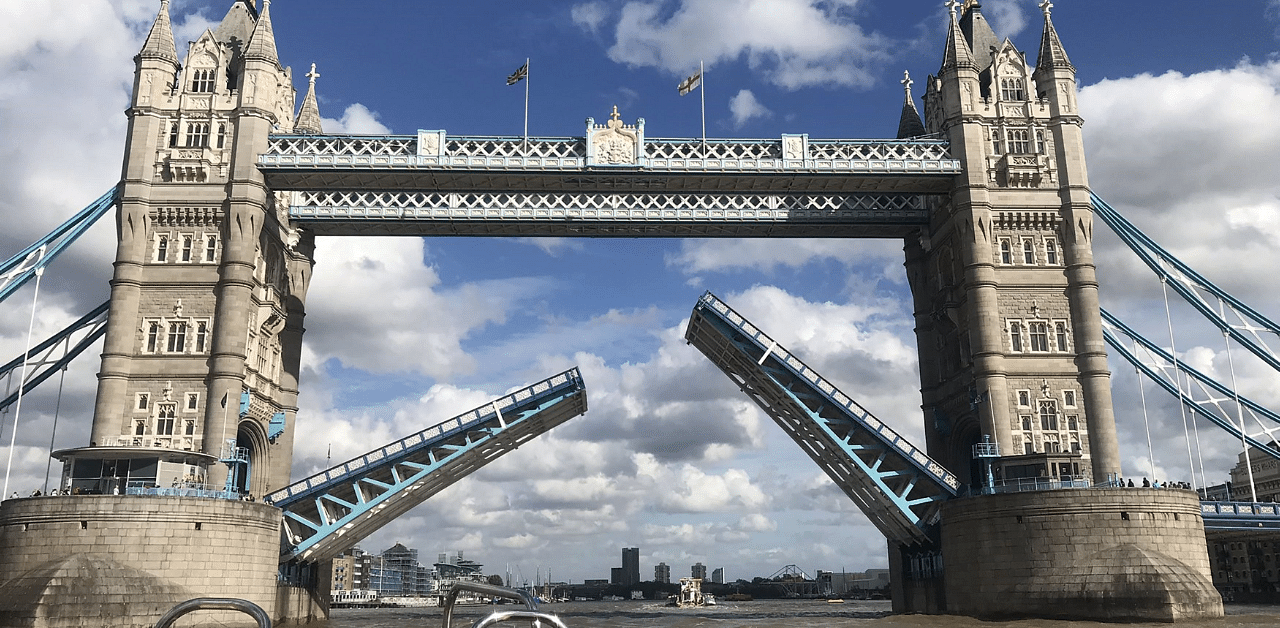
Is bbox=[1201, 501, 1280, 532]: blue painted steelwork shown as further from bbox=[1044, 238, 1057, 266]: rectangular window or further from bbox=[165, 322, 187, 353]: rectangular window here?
bbox=[165, 322, 187, 353]: rectangular window

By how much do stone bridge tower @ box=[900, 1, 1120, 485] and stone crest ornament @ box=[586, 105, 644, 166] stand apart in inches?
553

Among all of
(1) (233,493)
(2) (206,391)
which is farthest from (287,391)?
(1) (233,493)

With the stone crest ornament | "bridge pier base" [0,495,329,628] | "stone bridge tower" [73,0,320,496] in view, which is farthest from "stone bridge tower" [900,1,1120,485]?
"stone bridge tower" [73,0,320,496]

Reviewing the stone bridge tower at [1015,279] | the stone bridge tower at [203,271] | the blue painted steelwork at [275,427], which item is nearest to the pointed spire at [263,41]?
the stone bridge tower at [203,271]

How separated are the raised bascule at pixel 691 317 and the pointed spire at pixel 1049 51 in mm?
106

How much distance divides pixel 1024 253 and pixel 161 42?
127ft

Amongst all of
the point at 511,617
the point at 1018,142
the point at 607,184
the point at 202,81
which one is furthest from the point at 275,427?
the point at 511,617

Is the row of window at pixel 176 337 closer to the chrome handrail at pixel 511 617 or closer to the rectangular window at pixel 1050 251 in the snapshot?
the rectangular window at pixel 1050 251

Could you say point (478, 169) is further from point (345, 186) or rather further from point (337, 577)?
point (337, 577)

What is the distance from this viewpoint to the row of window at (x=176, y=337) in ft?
136

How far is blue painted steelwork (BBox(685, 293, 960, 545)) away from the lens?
40906mm

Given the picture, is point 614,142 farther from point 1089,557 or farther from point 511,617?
point 511,617

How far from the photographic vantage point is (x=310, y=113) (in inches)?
2083

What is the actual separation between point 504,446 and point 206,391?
1305cm
